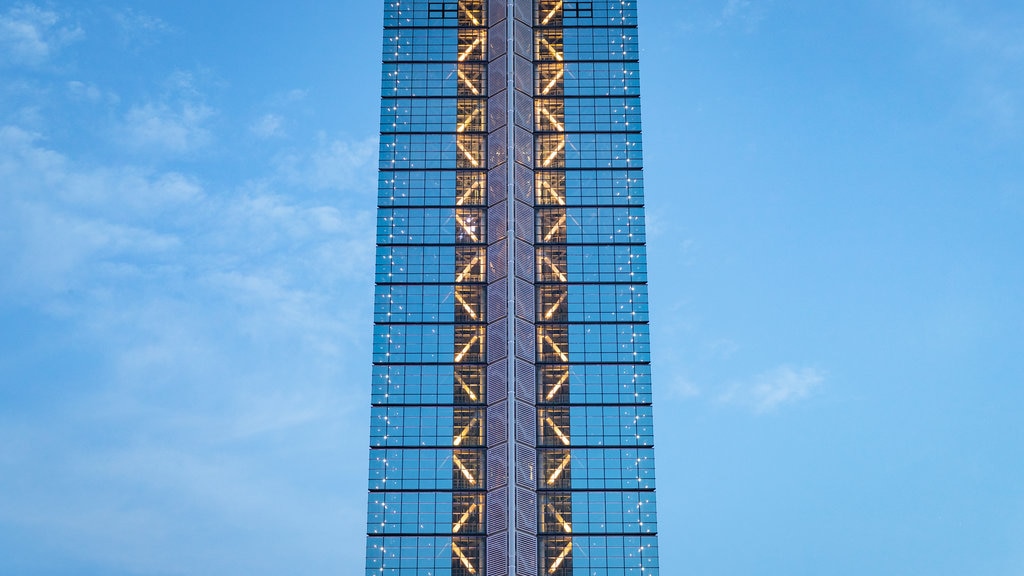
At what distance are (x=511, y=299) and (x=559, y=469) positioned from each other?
17.8 meters

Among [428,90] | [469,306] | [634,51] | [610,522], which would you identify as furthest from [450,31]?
[610,522]

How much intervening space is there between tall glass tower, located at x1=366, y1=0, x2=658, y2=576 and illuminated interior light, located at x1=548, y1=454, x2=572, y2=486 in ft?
0.80

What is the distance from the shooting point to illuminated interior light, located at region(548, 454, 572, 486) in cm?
14038

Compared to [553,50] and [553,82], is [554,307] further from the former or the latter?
[553,50]

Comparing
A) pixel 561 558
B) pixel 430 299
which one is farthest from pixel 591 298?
pixel 561 558

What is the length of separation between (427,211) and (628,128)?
80.7 feet

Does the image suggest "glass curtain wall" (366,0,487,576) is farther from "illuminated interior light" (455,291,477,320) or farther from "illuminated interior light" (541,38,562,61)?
"illuminated interior light" (541,38,562,61)

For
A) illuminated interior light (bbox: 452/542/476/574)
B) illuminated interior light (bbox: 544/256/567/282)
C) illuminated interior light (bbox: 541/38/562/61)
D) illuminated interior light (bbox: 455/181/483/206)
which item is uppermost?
illuminated interior light (bbox: 541/38/562/61)

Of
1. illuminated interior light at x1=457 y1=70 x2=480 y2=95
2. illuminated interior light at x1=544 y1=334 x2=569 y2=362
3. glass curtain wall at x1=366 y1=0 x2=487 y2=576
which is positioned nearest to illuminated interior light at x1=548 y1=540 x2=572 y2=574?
glass curtain wall at x1=366 y1=0 x2=487 y2=576

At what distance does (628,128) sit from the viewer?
157625 millimetres

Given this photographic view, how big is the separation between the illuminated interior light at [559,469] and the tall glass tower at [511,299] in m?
0.24

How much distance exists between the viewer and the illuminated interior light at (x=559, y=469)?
140 m

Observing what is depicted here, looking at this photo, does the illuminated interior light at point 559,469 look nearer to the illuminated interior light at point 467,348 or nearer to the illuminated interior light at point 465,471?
the illuminated interior light at point 465,471

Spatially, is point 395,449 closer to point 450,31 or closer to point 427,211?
point 427,211
